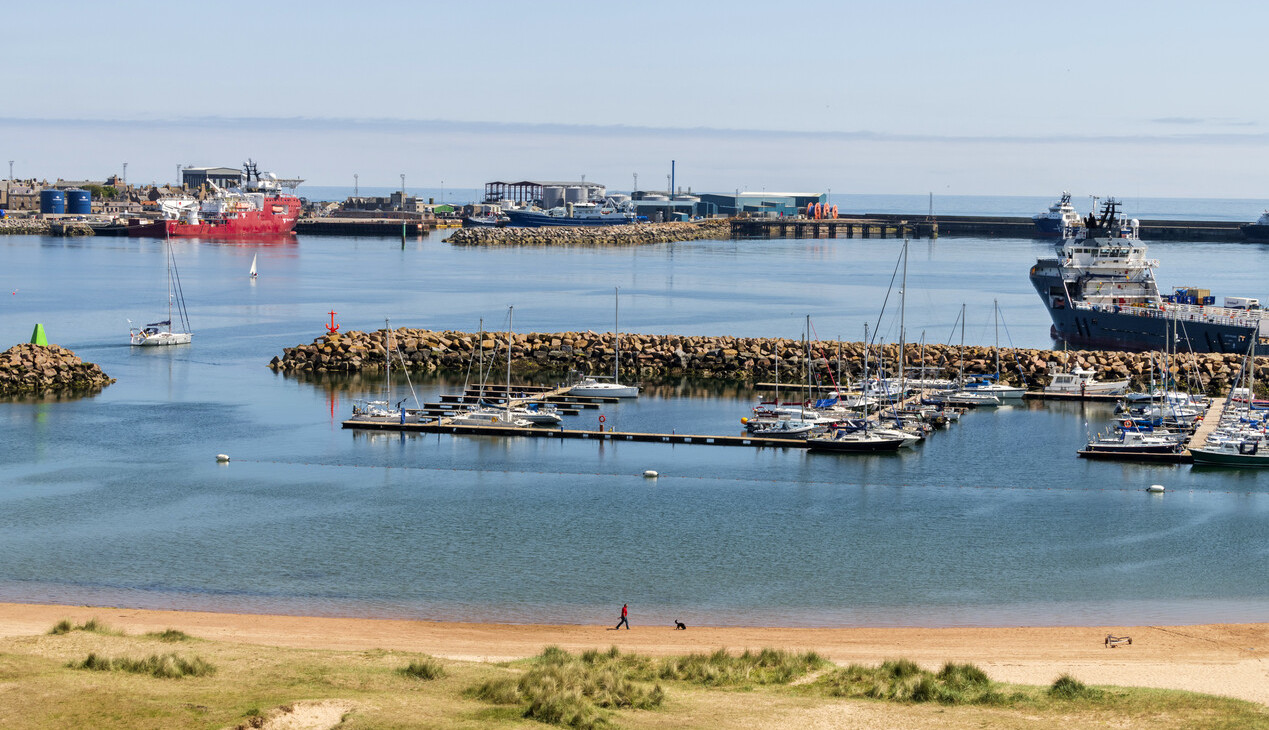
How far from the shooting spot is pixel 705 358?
197 ft

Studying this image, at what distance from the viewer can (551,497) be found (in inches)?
A: 1463

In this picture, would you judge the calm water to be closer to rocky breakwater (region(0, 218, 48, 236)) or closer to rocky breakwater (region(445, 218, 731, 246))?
rocky breakwater (region(445, 218, 731, 246))

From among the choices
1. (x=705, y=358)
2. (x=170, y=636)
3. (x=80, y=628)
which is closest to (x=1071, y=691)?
(x=170, y=636)

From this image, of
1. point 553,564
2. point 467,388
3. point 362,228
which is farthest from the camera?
point 362,228

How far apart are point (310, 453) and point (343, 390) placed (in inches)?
514

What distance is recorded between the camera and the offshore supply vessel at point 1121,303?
63.9m

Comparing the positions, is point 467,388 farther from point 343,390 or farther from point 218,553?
point 218,553

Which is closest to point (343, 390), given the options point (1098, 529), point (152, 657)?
point (1098, 529)

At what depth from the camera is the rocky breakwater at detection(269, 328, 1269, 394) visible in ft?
188

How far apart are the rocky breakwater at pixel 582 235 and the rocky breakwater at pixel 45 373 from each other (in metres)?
115

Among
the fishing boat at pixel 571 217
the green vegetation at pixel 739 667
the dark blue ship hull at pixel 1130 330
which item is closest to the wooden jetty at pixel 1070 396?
the dark blue ship hull at pixel 1130 330

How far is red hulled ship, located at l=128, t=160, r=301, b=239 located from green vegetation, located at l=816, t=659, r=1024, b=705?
164898 mm

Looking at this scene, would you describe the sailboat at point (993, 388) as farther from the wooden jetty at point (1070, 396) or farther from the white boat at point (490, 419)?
the white boat at point (490, 419)

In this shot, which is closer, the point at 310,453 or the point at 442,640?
the point at 442,640
